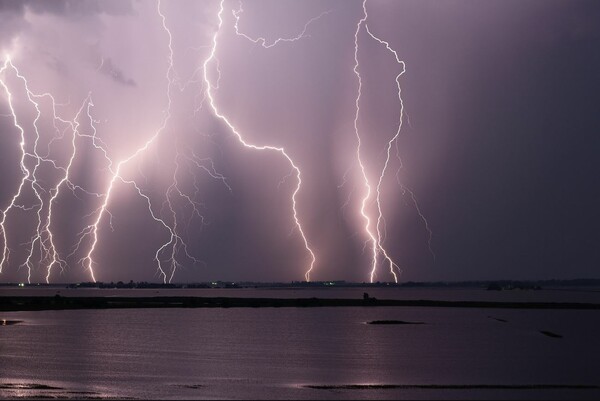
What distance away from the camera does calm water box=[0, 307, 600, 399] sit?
18.0 meters

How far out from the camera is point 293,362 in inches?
946

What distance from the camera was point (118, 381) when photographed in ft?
62.1

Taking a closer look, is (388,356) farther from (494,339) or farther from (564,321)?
(564,321)

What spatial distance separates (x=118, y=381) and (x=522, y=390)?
915 cm

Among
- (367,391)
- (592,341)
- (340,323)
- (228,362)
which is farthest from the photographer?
(340,323)

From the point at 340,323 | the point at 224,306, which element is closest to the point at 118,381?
the point at 340,323

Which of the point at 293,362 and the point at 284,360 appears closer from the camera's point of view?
the point at 293,362

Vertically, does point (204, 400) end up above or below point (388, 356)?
below

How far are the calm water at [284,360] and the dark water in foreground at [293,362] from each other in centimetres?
3

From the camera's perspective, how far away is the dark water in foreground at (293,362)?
18.0 meters

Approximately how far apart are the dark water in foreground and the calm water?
0.10 feet

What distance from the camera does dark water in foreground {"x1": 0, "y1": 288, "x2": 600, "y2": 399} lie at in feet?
59.0

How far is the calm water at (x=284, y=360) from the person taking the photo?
17969 mm

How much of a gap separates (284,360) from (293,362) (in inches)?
21.9
